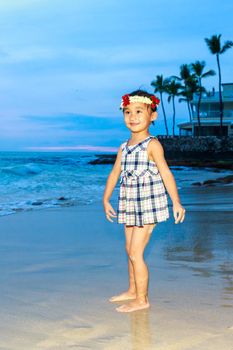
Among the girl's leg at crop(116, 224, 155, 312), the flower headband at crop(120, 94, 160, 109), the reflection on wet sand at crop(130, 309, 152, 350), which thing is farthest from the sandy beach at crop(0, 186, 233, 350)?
the flower headband at crop(120, 94, 160, 109)

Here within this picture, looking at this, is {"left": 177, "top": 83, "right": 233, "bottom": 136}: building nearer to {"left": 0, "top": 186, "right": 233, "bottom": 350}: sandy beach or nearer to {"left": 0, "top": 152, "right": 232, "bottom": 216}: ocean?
{"left": 0, "top": 152, "right": 232, "bottom": 216}: ocean

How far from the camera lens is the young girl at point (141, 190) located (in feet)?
12.3

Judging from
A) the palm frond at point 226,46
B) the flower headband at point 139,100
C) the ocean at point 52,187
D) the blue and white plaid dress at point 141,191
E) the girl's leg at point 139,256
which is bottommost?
the ocean at point 52,187

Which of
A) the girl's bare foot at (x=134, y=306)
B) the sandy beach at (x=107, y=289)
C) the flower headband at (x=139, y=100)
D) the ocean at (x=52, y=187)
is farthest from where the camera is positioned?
the ocean at (x=52, y=187)

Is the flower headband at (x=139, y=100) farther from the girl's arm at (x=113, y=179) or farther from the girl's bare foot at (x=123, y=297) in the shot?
the girl's bare foot at (x=123, y=297)

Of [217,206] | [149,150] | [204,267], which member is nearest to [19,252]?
[204,267]

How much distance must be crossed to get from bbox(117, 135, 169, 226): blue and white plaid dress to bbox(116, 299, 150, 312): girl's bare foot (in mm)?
532

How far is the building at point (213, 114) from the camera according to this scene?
64375 millimetres

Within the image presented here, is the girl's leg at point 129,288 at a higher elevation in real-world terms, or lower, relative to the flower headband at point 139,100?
lower

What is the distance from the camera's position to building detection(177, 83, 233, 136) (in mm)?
64375

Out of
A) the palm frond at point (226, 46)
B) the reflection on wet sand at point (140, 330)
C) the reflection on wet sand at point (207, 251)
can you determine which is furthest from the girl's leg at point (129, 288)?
the palm frond at point (226, 46)

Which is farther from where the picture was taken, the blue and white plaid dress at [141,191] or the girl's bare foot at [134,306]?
the blue and white plaid dress at [141,191]

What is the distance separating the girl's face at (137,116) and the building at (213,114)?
201ft

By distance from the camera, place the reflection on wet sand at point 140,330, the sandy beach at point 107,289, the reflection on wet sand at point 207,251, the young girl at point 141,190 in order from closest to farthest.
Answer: the reflection on wet sand at point 140,330 → the sandy beach at point 107,289 → the young girl at point 141,190 → the reflection on wet sand at point 207,251
